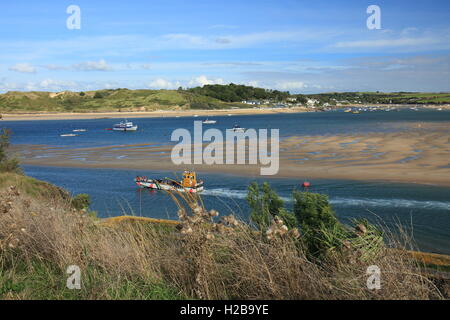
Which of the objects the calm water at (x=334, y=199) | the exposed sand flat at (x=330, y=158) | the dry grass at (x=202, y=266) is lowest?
the calm water at (x=334, y=199)

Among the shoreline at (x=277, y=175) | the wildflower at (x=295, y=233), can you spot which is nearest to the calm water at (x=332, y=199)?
the shoreline at (x=277, y=175)

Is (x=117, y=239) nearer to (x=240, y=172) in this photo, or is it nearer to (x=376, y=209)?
(x=376, y=209)

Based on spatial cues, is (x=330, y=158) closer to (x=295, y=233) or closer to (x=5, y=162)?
(x=5, y=162)

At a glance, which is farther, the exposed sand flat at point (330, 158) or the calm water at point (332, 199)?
the exposed sand flat at point (330, 158)

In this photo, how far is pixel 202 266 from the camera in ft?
16.1

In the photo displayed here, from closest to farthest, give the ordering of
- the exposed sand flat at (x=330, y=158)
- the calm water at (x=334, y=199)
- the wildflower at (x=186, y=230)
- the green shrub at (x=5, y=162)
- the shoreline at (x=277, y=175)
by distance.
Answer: the wildflower at (x=186, y=230) → the calm water at (x=334, y=199) → the green shrub at (x=5, y=162) → the shoreline at (x=277, y=175) → the exposed sand flat at (x=330, y=158)

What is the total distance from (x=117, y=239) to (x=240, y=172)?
1211 inches

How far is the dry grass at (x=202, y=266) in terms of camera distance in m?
4.56

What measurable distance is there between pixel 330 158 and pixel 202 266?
38846 millimetres

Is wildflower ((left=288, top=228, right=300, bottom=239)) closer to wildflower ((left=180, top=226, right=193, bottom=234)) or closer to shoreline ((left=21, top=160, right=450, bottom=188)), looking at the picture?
wildflower ((left=180, top=226, right=193, bottom=234))

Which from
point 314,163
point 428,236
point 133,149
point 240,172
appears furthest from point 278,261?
point 133,149

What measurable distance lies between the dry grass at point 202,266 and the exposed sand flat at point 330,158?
92.4 ft

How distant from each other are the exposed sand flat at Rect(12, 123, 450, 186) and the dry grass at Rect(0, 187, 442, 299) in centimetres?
2816

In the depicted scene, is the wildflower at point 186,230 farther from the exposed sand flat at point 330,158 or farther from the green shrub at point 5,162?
the exposed sand flat at point 330,158
